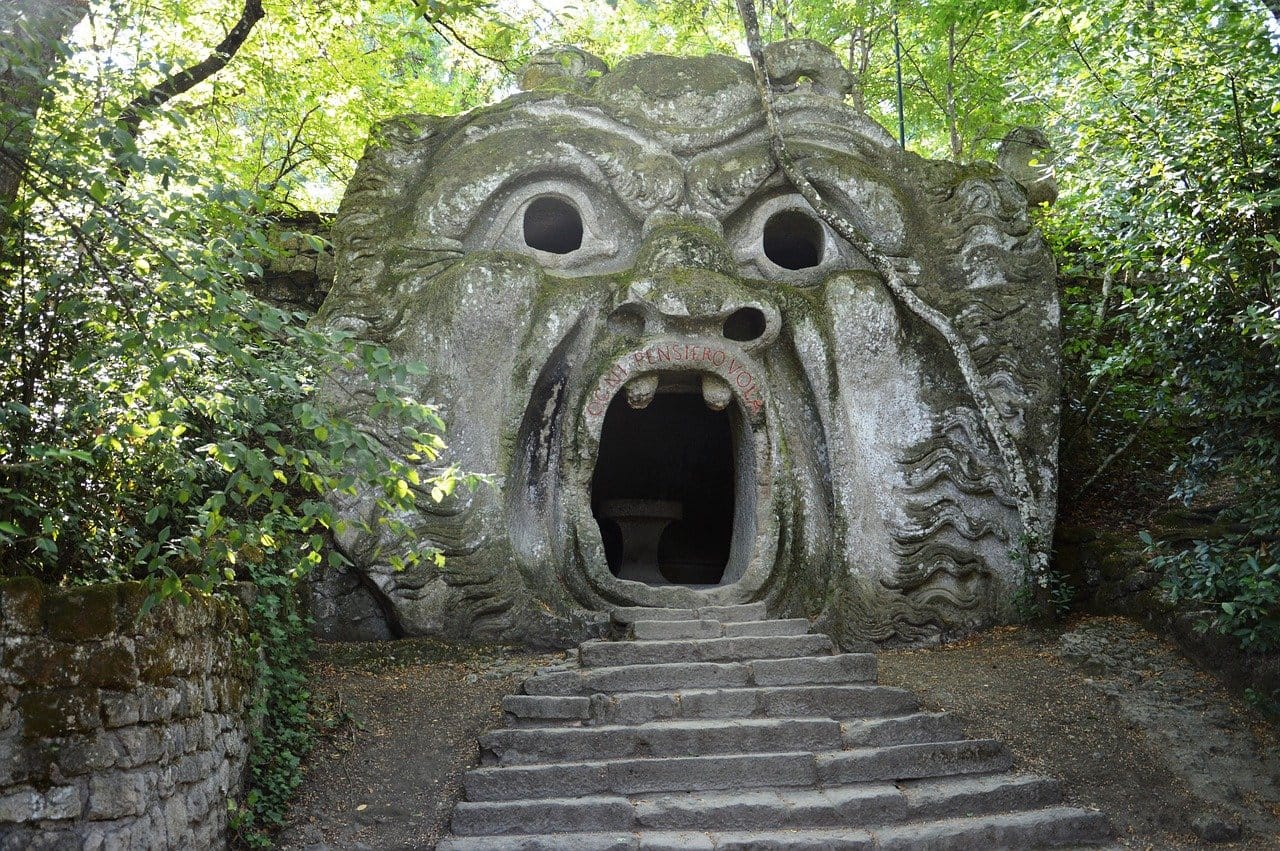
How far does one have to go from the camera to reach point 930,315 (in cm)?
783

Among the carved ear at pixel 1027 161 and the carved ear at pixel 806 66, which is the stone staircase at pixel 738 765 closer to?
the carved ear at pixel 806 66

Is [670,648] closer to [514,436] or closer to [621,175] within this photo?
[514,436]

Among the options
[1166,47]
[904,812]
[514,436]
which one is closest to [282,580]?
[514,436]

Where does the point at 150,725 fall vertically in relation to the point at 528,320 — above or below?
below

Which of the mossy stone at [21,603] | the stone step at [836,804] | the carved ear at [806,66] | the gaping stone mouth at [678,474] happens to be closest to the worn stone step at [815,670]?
the stone step at [836,804]

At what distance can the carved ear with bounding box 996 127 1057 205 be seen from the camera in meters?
10.4

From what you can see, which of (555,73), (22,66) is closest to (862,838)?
(22,66)

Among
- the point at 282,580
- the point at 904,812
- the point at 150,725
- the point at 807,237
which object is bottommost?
the point at 904,812

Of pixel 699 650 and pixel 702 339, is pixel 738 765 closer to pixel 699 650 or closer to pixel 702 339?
pixel 699 650

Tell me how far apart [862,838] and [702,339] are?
3.80 m

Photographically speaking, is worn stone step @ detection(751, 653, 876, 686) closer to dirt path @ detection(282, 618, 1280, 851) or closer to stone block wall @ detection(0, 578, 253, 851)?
dirt path @ detection(282, 618, 1280, 851)

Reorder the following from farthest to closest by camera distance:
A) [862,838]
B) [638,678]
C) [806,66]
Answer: [806,66], [638,678], [862,838]

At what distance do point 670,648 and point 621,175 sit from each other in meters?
3.62

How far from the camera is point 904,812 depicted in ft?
17.1
